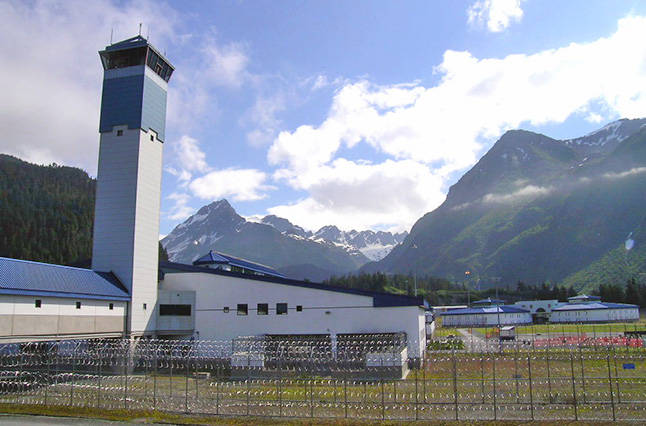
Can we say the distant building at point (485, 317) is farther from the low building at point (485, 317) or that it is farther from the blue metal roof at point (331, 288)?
the blue metal roof at point (331, 288)

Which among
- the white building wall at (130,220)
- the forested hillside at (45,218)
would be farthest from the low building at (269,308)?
the forested hillside at (45,218)

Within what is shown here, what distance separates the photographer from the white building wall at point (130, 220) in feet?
141

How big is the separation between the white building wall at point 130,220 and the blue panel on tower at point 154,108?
103 centimetres

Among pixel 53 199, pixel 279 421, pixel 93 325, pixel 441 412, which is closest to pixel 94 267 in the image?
pixel 93 325

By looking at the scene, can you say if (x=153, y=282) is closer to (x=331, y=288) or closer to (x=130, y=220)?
(x=130, y=220)

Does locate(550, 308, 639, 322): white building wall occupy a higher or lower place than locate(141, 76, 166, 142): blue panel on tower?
lower

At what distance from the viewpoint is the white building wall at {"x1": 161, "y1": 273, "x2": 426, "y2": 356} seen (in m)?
42.2

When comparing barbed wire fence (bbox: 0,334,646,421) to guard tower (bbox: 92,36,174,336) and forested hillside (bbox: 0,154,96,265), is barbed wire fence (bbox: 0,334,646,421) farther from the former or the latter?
forested hillside (bbox: 0,154,96,265)

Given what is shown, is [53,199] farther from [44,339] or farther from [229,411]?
[229,411]

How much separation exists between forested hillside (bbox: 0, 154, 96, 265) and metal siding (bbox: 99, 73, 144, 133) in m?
86.6

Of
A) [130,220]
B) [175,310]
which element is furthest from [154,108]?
[175,310]

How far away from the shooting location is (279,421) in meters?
20.8

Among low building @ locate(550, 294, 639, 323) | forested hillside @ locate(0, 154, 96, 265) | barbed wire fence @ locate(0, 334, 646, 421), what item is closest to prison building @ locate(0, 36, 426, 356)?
barbed wire fence @ locate(0, 334, 646, 421)

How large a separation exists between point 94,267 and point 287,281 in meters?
16.5
